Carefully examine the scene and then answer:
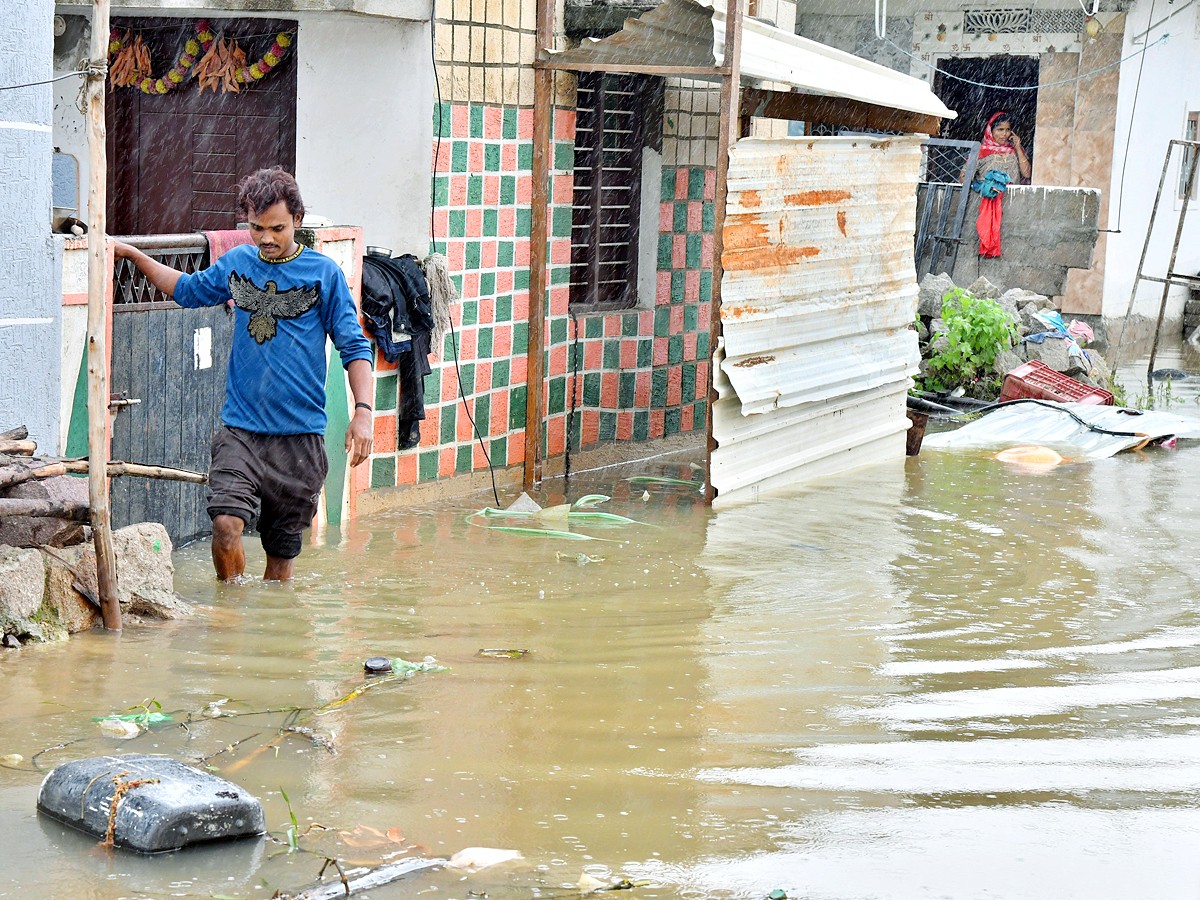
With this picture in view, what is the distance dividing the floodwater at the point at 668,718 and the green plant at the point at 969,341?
6.63m

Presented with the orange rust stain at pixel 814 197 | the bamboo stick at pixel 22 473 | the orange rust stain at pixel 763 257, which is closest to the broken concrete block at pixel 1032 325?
the orange rust stain at pixel 814 197

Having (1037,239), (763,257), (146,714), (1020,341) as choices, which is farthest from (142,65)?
(1037,239)

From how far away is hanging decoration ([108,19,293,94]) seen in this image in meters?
10.3

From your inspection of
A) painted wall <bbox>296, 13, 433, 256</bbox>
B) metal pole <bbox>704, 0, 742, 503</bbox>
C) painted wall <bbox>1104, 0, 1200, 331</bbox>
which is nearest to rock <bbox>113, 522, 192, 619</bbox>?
painted wall <bbox>296, 13, 433, 256</bbox>

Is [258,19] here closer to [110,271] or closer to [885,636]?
[110,271]

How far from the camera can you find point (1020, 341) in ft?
52.3

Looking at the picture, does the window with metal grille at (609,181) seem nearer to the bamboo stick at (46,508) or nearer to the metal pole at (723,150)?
the metal pole at (723,150)

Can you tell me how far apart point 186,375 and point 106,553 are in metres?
2.03

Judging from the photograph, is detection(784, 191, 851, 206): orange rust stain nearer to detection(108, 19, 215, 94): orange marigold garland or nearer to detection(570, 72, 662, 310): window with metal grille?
detection(570, 72, 662, 310): window with metal grille

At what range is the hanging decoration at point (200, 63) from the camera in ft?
33.7

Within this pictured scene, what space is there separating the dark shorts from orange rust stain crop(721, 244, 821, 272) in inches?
150

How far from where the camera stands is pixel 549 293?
1095 cm

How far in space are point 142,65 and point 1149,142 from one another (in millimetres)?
14419

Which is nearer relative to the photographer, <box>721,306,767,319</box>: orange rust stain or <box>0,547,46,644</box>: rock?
<box>0,547,46,644</box>: rock
